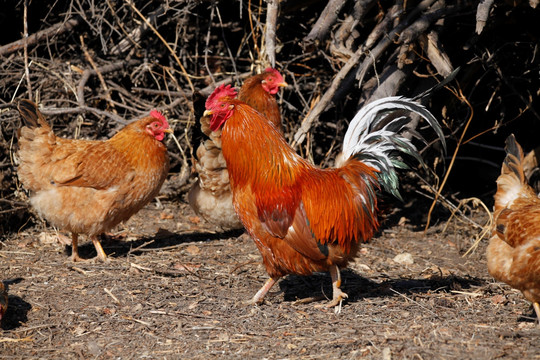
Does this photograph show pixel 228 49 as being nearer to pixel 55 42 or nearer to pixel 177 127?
pixel 177 127

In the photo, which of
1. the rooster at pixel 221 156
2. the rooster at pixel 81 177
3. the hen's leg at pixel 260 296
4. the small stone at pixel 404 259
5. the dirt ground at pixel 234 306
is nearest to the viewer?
the dirt ground at pixel 234 306

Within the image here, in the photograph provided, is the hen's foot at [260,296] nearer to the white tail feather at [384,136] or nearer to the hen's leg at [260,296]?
the hen's leg at [260,296]

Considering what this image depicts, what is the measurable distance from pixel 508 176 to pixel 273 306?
240cm

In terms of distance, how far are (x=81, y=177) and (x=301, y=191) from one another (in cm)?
252

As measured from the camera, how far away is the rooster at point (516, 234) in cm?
455

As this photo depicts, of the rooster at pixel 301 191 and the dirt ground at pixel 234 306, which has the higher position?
the rooster at pixel 301 191

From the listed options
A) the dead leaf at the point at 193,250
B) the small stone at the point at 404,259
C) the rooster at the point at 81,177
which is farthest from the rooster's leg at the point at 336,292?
the rooster at the point at 81,177

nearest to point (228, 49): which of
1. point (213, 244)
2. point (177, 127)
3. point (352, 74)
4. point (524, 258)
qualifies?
point (177, 127)

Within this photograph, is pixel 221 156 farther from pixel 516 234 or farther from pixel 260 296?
pixel 516 234

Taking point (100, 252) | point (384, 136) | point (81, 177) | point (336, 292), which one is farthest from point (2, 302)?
point (384, 136)

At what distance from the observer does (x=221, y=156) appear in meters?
6.75

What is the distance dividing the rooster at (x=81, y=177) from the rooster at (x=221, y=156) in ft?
2.15

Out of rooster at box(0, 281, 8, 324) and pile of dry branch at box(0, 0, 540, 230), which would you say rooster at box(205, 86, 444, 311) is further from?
rooster at box(0, 281, 8, 324)

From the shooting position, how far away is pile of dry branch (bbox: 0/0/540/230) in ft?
22.7
